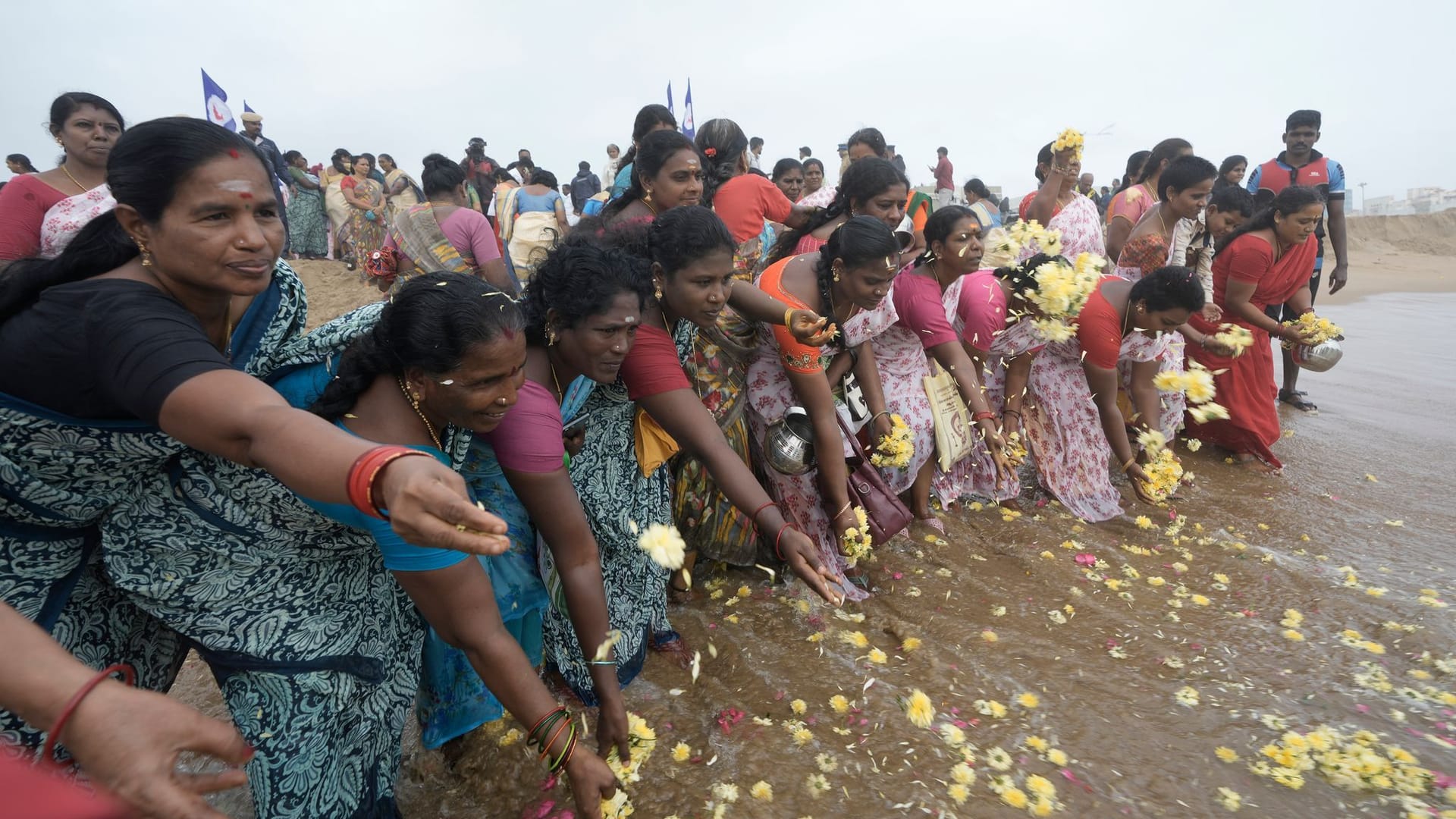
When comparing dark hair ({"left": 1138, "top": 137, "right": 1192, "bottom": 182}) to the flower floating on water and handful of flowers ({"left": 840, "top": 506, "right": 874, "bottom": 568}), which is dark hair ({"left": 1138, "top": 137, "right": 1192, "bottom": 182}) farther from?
the flower floating on water

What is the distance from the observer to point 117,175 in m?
1.57

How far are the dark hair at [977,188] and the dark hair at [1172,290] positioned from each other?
19.3 ft

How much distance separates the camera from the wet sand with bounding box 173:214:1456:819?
240cm

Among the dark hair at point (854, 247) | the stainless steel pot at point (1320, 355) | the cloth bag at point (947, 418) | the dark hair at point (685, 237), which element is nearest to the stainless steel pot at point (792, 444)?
the dark hair at point (854, 247)

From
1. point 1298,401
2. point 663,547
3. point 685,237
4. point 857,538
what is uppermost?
point 685,237

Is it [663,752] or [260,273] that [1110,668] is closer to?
[663,752]

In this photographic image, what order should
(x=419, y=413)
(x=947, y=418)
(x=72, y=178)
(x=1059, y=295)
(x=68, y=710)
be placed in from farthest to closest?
1. (x=947, y=418)
2. (x=1059, y=295)
3. (x=72, y=178)
4. (x=419, y=413)
5. (x=68, y=710)

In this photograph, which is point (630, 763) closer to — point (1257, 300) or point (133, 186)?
point (133, 186)

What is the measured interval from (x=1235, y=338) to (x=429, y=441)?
5.53 m

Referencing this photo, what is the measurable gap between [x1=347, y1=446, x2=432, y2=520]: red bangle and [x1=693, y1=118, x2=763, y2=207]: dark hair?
3852 millimetres

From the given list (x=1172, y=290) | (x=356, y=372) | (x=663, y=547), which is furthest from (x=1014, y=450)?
(x=356, y=372)

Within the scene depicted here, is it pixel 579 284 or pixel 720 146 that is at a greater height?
pixel 720 146

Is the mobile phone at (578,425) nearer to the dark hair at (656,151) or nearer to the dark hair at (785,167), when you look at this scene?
the dark hair at (656,151)

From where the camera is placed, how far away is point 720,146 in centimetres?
492
